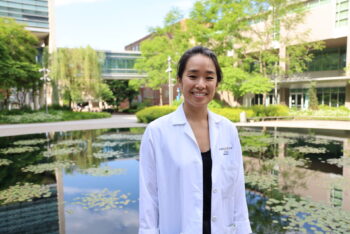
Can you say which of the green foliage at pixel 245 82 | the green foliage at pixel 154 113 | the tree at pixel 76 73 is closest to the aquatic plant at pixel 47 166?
the green foliage at pixel 154 113

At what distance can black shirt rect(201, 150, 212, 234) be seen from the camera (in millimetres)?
1899

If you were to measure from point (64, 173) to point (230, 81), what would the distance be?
17846 millimetres

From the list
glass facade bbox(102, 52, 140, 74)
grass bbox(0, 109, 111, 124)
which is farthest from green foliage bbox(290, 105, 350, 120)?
glass facade bbox(102, 52, 140, 74)

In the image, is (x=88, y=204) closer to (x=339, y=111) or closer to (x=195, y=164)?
(x=195, y=164)

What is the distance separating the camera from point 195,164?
1818 mm

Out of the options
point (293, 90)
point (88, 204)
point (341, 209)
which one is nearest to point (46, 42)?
point (293, 90)

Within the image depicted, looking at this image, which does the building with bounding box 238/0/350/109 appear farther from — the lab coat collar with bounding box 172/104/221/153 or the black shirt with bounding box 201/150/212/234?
the black shirt with bounding box 201/150/212/234

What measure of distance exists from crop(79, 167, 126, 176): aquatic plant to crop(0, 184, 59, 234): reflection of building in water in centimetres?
203

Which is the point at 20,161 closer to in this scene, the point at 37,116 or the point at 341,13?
the point at 37,116

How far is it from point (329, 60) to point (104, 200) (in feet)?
110

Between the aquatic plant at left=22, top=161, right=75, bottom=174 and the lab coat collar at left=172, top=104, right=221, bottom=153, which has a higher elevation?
the lab coat collar at left=172, top=104, right=221, bottom=153

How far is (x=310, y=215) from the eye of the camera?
4.85 meters

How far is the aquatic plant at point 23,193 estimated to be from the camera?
235 inches

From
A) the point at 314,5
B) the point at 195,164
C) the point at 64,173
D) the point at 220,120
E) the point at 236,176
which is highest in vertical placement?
the point at 314,5
